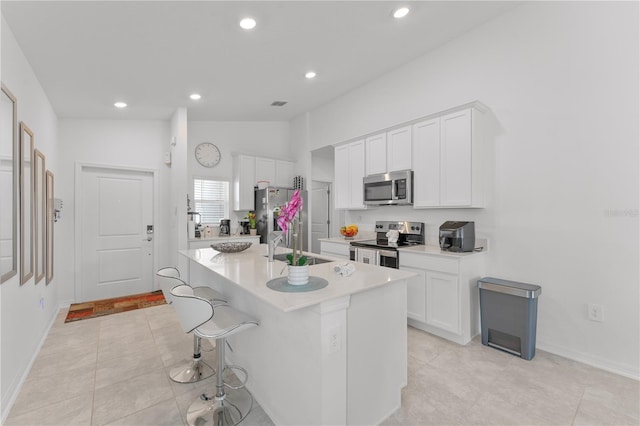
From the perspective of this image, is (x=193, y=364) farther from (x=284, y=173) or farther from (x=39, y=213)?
(x=284, y=173)

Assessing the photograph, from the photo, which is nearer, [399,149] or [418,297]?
[418,297]

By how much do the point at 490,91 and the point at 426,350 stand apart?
2.72 meters

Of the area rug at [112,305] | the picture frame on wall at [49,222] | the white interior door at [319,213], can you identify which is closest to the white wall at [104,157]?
the area rug at [112,305]

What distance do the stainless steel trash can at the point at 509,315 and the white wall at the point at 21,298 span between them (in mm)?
3779

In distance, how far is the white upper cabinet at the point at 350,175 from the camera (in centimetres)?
428

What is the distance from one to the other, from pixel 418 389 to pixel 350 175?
296cm

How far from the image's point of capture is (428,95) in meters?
3.71

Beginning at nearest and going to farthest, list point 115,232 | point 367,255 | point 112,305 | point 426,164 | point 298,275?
point 298,275
point 426,164
point 367,255
point 112,305
point 115,232

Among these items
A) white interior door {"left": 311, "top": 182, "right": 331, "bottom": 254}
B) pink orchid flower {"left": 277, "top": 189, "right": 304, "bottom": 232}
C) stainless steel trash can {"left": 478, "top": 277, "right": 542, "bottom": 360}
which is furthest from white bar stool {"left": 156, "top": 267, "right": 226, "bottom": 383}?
white interior door {"left": 311, "top": 182, "right": 331, "bottom": 254}

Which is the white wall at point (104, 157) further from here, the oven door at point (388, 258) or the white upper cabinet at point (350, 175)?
the oven door at point (388, 258)

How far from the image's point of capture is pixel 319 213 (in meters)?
6.05

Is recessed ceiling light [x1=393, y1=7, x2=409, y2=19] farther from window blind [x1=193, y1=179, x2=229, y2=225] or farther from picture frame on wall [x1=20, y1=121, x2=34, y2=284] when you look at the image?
window blind [x1=193, y1=179, x2=229, y2=225]

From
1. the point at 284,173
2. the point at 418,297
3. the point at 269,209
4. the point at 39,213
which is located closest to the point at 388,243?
the point at 418,297

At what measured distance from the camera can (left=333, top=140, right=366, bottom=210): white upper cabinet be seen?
4.28 m
